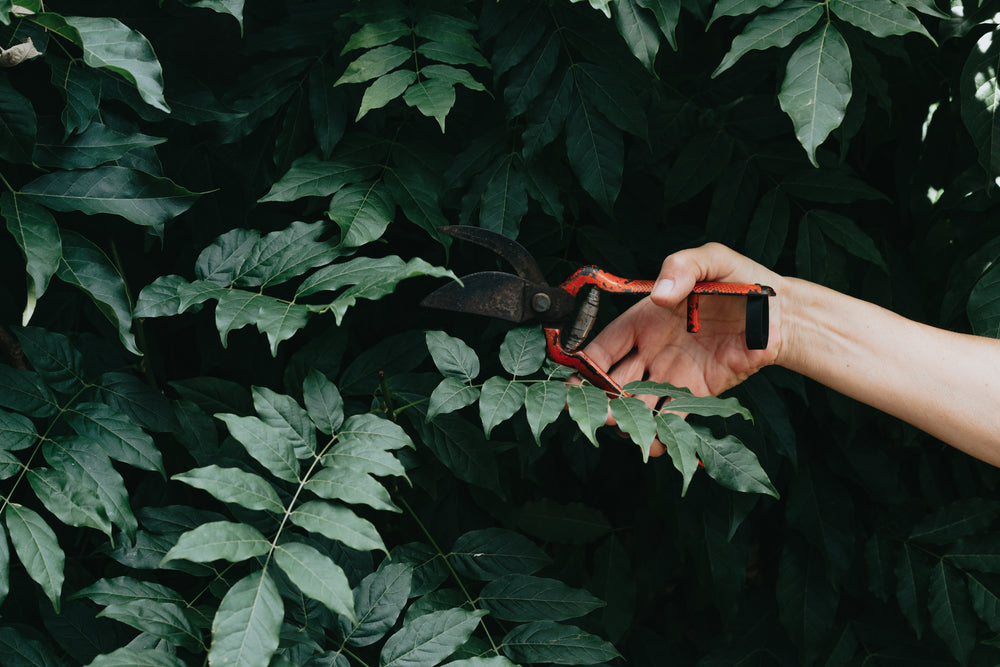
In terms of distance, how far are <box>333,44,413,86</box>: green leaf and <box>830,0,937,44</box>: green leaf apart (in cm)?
81

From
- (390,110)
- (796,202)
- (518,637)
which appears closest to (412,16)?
(390,110)

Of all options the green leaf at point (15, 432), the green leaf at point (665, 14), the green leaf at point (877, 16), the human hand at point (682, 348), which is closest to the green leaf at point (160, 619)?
the green leaf at point (15, 432)

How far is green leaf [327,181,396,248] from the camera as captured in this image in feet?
4.79

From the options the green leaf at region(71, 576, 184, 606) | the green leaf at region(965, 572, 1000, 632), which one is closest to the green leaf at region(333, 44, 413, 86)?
the green leaf at region(71, 576, 184, 606)

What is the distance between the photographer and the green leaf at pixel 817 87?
4.38 ft

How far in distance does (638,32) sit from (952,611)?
1.57 metres

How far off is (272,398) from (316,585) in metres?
0.36

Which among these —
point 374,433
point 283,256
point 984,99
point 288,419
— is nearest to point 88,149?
point 283,256

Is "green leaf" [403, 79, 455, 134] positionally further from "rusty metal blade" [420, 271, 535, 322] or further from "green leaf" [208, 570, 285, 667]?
"green leaf" [208, 570, 285, 667]

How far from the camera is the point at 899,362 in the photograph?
164cm

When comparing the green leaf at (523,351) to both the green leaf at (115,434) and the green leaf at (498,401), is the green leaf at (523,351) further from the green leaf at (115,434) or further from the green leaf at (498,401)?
the green leaf at (115,434)

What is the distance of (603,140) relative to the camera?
160 centimetres

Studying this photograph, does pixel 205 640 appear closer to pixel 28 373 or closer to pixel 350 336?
pixel 28 373

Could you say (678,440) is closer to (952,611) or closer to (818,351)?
(818,351)
